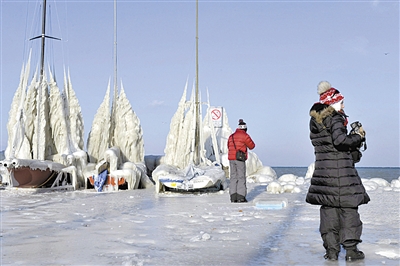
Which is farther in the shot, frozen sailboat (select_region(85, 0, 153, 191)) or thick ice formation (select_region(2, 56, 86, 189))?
frozen sailboat (select_region(85, 0, 153, 191))

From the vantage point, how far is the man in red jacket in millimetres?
8391

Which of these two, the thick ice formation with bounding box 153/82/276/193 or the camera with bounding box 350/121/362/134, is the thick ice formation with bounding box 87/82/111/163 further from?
the camera with bounding box 350/121/362/134

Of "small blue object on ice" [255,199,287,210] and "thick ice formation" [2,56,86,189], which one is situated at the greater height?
"thick ice formation" [2,56,86,189]

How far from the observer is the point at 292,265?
3338 mm

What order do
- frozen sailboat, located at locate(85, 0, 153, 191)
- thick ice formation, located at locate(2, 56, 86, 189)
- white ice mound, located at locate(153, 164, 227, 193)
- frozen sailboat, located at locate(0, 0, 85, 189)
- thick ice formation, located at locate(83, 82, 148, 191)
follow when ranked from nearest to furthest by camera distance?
white ice mound, located at locate(153, 164, 227, 193), frozen sailboat, located at locate(0, 0, 85, 189), thick ice formation, located at locate(2, 56, 86, 189), frozen sailboat, located at locate(85, 0, 153, 191), thick ice formation, located at locate(83, 82, 148, 191)

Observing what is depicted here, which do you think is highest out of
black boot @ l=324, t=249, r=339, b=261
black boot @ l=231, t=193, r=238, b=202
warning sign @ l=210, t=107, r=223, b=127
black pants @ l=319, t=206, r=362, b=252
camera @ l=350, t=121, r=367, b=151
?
warning sign @ l=210, t=107, r=223, b=127

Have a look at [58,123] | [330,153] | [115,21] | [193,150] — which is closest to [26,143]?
[58,123]

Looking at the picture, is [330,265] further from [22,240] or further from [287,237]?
[22,240]

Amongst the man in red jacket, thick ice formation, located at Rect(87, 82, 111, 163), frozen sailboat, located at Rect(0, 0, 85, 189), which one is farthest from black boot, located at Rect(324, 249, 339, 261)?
thick ice formation, located at Rect(87, 82, 111, 163)

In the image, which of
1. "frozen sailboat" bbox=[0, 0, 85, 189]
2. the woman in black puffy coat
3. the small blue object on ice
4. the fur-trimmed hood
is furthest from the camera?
"frozen sailboat" bbox=[0, 0, 85, 189]

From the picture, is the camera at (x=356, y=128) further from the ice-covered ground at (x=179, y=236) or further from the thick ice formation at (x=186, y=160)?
the thick ice formation at (x=186, y=160)

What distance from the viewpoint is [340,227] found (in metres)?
3.60

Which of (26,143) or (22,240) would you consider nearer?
(22,240)

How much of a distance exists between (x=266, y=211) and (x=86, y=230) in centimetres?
290
